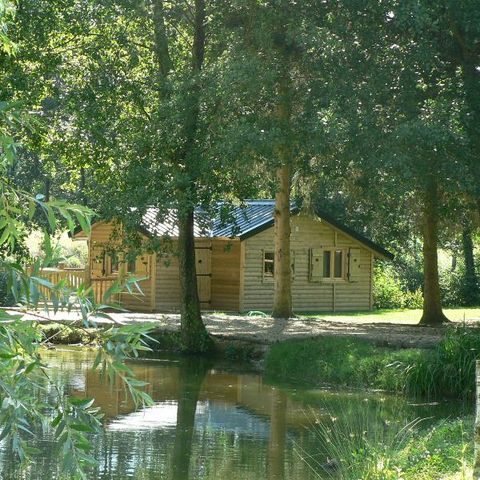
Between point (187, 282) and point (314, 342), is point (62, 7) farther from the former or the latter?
point (314, 342)

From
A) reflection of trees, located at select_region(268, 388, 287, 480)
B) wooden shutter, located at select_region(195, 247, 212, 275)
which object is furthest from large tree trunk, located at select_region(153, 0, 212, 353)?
wooden shutter, located at select_region(195, 247, 212, 275)

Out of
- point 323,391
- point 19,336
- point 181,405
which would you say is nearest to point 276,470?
point 181,405

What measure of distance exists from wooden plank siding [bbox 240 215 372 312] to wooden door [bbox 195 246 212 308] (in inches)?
53.0

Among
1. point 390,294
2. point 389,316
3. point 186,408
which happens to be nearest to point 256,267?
point 389,316

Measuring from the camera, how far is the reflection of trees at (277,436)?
38.7 ft

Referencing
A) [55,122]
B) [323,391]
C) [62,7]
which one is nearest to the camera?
[323,391]

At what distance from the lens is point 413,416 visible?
1445cm

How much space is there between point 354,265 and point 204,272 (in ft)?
18.4

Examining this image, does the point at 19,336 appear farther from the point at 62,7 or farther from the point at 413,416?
the point at 62,7

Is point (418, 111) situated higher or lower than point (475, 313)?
higher

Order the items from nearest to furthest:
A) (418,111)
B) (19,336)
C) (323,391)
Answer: (19,336)
(323,391)
(418,111)

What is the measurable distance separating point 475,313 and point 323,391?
775 inches

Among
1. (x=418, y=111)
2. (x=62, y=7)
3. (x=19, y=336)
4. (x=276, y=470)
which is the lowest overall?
(x=276, y=470)

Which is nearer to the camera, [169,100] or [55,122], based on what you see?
[169,100]
